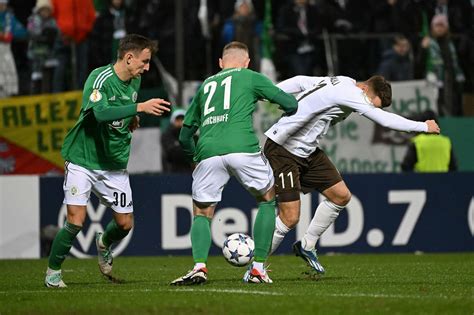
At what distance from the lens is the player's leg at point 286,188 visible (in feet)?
37.8

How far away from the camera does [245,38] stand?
18688 mm

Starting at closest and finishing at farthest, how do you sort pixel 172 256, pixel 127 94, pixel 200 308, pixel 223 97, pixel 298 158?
pixel 200 308, pixel 223 97, pixel 127 94, pixel 298 158, pixel 172 256

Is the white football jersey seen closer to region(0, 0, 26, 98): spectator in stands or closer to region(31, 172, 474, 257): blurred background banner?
region(31, 172, 474, 257): blurred background banner

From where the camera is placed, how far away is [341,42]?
19109 millimetres

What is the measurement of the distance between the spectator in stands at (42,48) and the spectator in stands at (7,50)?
281 mm

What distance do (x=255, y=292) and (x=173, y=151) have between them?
8.94 m

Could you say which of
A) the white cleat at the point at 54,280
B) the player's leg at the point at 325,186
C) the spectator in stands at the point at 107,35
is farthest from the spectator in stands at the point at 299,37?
the white cleat at the point at 54,280

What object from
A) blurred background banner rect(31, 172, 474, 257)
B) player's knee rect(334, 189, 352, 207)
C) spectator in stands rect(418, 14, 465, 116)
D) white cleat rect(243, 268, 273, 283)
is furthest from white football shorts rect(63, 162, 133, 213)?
spectator in stands rect(418, 14, 465, 116)

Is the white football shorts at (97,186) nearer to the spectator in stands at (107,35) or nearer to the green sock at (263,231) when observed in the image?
the green sock at (263,231)

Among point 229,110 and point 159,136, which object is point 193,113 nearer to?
point 229,110

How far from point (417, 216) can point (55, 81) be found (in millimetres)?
6056

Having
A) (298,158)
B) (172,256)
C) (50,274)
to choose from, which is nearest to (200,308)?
(50,274)

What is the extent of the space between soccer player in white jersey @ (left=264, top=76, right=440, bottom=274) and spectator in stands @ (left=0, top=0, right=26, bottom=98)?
7.58 meters

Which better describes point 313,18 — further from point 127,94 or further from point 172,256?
point 127,94
